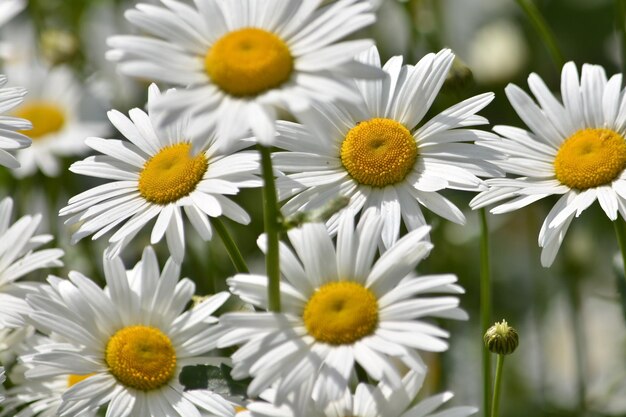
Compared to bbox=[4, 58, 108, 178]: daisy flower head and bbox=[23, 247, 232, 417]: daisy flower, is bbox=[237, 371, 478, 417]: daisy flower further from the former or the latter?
bbox=[4, 58, 108, 178]: daisy flower head

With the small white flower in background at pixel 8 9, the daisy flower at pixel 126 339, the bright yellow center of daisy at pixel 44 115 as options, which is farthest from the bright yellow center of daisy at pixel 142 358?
the bright yellow center of daisy at pixel 44 115

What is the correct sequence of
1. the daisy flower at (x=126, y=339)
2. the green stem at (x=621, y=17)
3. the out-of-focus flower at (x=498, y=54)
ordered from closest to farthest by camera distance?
the daisy flower at (x=126, y=339)
the green stem at (x=621, y=17)
the out-of-focus flower at (x=498, y=54)

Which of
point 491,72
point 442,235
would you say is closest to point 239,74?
point 442,235

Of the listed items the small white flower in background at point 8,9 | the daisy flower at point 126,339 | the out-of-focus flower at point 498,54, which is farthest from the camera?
the out-of-focus flower at point 498,54

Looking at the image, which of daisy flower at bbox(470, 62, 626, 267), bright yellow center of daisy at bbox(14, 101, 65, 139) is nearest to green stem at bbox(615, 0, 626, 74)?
daisy flower at bbox(470, 62, 626, 267)

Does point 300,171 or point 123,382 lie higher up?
point 300,171

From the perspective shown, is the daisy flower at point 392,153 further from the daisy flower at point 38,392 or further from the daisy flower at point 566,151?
the daisy flower at point 38,392

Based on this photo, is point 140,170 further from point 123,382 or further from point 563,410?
point 563,410
